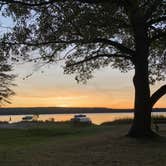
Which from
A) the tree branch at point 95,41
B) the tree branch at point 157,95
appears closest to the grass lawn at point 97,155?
the tree branch at point 157,95

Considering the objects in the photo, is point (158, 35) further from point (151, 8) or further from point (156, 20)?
point (151, 8)

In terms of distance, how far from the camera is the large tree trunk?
26.2 metres

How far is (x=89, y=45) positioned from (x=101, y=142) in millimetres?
5691

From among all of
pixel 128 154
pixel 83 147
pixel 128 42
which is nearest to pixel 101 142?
pixel 83 147

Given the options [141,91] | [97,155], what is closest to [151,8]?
[141,91]

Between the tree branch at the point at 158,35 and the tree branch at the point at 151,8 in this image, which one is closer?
the tree branch at the point at 151,8

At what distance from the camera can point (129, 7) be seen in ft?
79.8

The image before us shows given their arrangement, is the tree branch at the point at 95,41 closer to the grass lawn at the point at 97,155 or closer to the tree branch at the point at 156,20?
the tree branch at the point at 156,20

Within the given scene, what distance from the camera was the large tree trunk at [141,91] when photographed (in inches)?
1033

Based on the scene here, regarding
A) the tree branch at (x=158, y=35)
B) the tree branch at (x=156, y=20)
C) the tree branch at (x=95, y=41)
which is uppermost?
the tree branch at (x=156, y=20)

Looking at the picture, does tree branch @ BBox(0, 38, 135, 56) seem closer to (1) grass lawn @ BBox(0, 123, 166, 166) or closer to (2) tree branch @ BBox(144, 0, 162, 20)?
(2) tree branch @ BBox(144, 0, 162, 20)

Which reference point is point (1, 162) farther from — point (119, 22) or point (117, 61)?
point (117, 61)

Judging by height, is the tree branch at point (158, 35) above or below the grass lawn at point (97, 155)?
above

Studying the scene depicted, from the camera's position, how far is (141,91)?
86.7ft
